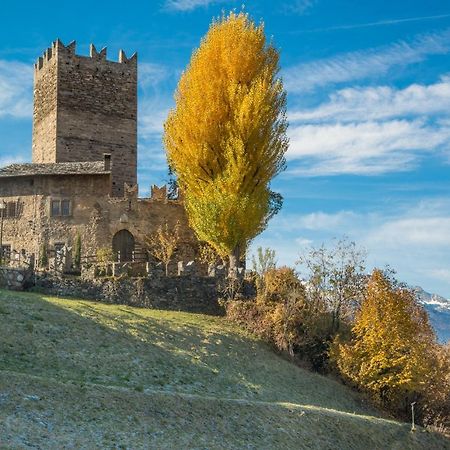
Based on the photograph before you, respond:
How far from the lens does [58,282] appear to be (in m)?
38.2

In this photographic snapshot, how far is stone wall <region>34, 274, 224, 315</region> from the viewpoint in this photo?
38.0 meters

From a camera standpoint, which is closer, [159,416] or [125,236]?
[159,416]

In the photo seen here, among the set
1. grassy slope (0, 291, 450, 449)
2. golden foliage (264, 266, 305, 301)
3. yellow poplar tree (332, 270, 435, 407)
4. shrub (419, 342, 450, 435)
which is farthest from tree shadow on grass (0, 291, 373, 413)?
golden foliage (264, 266, 305, 301)

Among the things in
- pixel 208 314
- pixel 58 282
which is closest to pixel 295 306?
pixel 208 314

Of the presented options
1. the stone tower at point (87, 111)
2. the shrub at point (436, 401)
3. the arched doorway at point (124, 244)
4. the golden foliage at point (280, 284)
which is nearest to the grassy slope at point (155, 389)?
the shrub at point (436, 401)

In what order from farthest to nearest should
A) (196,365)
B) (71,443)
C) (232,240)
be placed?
(232,240) < (196,365) < (71,443)

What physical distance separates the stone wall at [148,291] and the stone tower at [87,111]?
657 inches

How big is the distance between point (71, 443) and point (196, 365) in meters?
12.3

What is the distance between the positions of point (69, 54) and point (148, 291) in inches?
1021

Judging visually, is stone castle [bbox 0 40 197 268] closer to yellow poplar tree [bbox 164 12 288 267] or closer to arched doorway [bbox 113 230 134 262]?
arched doorway [bbox 113 230 134 262]

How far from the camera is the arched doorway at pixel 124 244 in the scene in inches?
1818

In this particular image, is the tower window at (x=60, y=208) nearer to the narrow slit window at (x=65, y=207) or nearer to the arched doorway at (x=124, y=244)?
the narrow slit window at (x=65, y=207)

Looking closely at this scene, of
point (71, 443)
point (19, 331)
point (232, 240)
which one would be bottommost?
point (71, 443)

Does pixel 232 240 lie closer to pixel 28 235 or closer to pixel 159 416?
pixel 28 235
